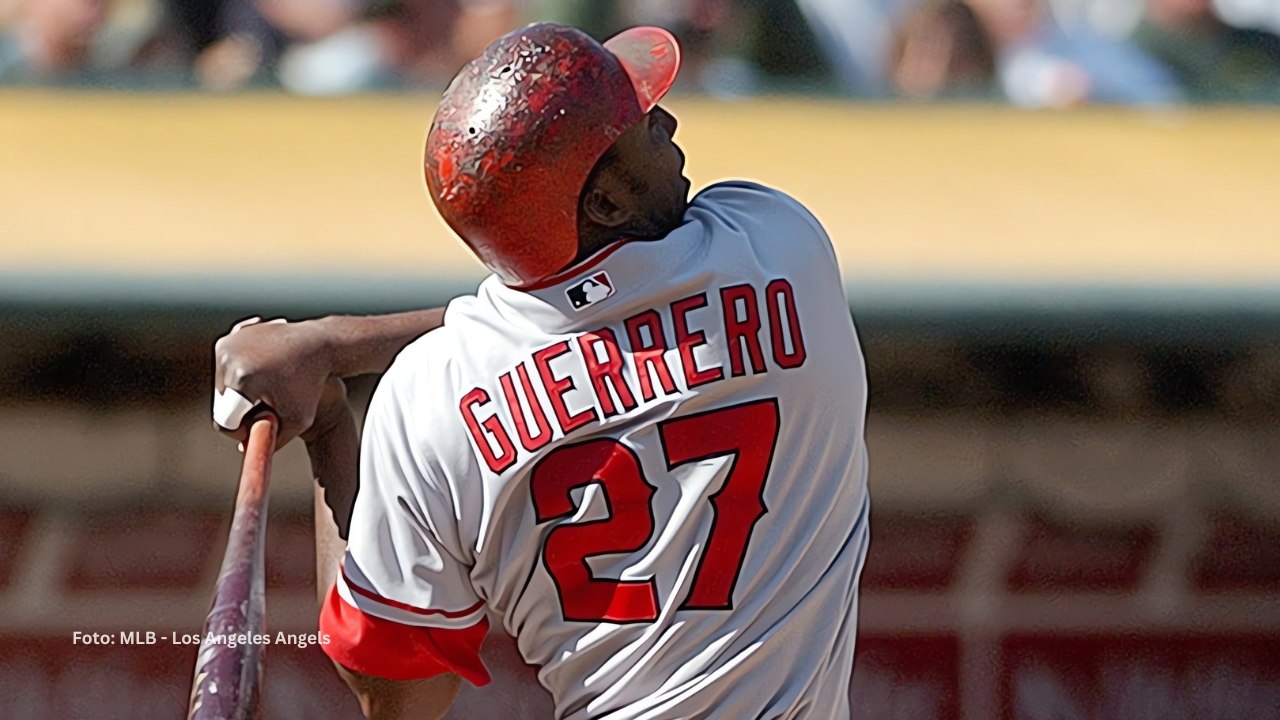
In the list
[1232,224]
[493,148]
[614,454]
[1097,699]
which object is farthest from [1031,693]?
[493,148]

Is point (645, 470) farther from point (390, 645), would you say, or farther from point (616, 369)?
point (390, 645)

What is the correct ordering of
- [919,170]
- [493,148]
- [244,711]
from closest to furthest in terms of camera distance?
1. [493,148]
2. [244,711]
3. [919,170]

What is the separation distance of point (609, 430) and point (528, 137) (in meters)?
0.23

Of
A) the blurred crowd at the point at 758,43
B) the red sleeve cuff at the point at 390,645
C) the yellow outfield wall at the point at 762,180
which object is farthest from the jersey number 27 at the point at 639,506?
the blurred crowd at the point at 758,43

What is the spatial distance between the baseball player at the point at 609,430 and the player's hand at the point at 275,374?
213mm

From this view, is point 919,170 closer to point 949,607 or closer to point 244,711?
point 949,607

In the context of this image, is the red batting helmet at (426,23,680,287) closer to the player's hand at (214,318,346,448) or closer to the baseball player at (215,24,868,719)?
the baseball player at (215,24,868,719)

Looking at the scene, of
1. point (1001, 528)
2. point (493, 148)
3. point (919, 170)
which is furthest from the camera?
point (919, 170)

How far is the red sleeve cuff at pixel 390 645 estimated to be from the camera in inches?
50.7

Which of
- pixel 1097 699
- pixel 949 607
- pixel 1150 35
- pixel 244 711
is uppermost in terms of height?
pixel 1150 35

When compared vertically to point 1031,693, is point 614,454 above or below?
above

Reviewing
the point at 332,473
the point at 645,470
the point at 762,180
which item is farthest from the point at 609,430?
the point at 762,180

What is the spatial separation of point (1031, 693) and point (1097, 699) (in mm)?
100

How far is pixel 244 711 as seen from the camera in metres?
1.27
